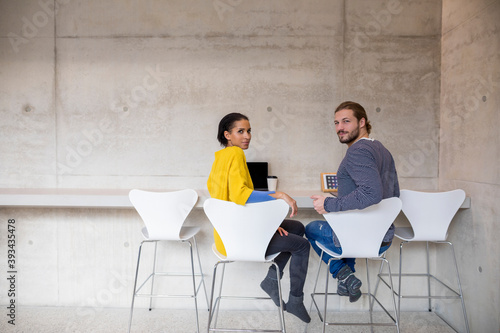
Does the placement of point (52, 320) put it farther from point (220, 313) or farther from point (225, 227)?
point (225, 227)

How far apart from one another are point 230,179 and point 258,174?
87 cm

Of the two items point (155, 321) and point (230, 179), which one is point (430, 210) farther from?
point (155, 321)

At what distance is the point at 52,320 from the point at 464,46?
3.66 meters

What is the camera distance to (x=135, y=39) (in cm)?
277

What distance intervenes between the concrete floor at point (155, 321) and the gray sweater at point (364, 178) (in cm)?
97

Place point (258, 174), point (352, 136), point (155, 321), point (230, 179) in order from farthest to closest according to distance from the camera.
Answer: point (258, 174) < point (155, 321) < point (352, 136) < point (230, 179)

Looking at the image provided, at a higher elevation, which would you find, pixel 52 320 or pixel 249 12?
pixel 249 12

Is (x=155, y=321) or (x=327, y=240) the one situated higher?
(x=327, y=240)

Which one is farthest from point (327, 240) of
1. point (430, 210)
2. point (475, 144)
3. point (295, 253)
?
point (475, 144)

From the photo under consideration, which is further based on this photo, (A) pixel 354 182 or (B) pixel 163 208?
(B) pixel 163 208

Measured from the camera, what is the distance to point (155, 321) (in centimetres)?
246

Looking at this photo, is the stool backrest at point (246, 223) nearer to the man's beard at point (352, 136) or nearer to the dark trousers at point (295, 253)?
the dark trousers at point (295, 253)

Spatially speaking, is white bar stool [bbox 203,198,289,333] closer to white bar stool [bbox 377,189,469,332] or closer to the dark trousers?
the dark trousers

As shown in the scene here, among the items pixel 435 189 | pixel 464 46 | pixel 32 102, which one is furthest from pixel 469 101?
pixel 32 102
